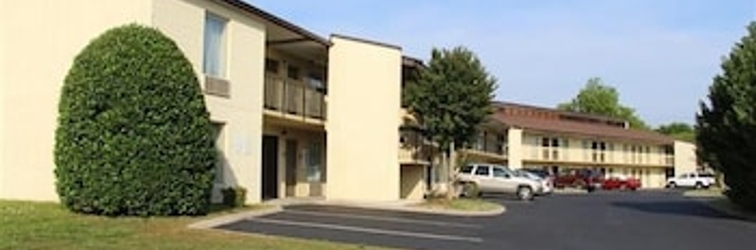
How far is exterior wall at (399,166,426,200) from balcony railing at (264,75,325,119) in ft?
17.9

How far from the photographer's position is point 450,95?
31.0 m

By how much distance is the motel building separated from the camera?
20844 millimetres

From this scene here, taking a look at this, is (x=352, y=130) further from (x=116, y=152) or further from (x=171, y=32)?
(x=116, y=152)

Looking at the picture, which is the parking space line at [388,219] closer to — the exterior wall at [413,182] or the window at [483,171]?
the exterior wall at [413,182]

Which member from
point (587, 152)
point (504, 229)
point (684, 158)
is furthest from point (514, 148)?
point (504, 229)

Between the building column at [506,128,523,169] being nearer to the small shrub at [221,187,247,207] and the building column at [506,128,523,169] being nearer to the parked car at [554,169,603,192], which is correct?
the parked car at [554,169,603,192]

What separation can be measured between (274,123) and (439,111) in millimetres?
6125

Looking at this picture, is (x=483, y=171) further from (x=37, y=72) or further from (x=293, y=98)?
(x=37, y=72)

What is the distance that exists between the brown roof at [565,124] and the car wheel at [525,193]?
80.6 ft

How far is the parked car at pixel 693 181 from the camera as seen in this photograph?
71.3 meters

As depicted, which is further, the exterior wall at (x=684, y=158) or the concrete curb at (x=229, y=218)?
the exterior wall at (x=684, y=158)

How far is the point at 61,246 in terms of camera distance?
13.2 meters

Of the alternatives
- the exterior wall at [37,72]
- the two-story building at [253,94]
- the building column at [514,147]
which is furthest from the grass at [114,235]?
the building column at [514,147]

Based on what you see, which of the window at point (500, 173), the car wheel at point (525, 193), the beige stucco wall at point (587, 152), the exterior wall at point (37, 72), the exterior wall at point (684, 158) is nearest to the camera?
the exterior wall at point (37, 72)
